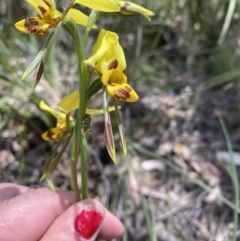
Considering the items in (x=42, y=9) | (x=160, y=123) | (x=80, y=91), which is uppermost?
(x=42, y=9)

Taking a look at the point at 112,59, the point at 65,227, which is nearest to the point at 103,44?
the point at 112,59

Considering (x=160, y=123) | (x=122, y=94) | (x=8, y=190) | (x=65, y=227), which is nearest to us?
(x=122, y=94)

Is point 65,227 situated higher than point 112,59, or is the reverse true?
point 112,59

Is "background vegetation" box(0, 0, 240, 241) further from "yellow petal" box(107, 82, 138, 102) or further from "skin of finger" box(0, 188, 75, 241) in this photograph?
"yellow petal" box(107, 82, 138, 102)

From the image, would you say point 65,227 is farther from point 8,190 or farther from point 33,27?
point 33,27

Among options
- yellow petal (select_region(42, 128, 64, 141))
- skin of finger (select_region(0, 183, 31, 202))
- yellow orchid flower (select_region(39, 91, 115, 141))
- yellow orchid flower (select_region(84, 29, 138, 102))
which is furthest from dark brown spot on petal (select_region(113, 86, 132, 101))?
skin of finger (select_region(0, 183, 31, 202))

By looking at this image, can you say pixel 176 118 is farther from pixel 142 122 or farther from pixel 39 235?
pixel 39 235

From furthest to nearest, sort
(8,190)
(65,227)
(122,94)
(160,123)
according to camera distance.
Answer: (160,123)
(8,190)
(65,227)
(122,94)

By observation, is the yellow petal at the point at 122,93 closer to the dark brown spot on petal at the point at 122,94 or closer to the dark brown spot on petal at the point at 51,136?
the dark brown spot on petal at the point at 122,94
